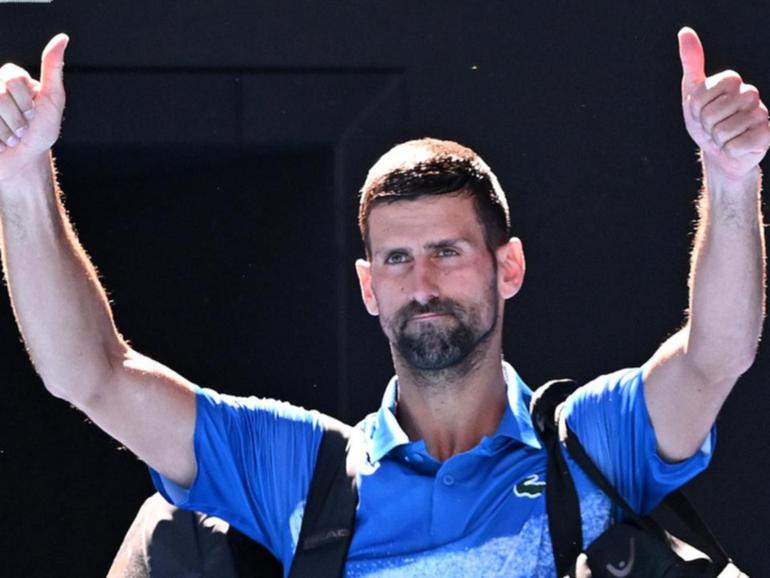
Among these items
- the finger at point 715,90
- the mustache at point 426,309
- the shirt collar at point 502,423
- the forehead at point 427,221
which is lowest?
the shirt collar at point 502,423

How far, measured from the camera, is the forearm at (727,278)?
9.93 feet

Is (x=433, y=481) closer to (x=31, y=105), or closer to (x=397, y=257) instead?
(x=397, y=257)

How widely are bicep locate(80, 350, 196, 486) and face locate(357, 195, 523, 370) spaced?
367 millimetres

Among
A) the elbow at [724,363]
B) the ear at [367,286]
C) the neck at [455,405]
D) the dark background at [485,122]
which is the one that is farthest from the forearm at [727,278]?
the dark background at [485,122]

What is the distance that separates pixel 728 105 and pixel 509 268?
2.25 feet

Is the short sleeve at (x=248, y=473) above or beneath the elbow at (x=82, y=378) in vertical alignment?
beneath

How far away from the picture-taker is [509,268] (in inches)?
137

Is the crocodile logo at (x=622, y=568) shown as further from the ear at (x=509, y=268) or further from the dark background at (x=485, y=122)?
the dark background at (x=485, y=122)

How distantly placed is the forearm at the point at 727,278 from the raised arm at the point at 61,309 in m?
0.86

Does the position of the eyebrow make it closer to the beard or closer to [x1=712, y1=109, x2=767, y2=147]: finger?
the beard

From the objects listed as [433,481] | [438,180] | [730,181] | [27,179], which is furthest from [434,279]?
[27,179]

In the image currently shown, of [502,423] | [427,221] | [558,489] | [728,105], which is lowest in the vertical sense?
[558,489]

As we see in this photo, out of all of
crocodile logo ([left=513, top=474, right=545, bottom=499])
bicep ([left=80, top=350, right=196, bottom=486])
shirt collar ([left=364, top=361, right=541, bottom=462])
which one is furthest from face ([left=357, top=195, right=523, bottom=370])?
bicep ([left=80, top=350, right=196, bottom=486])

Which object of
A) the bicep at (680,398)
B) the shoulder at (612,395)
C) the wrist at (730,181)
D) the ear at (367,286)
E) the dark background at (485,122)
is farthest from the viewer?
the dark background at (485,122)
